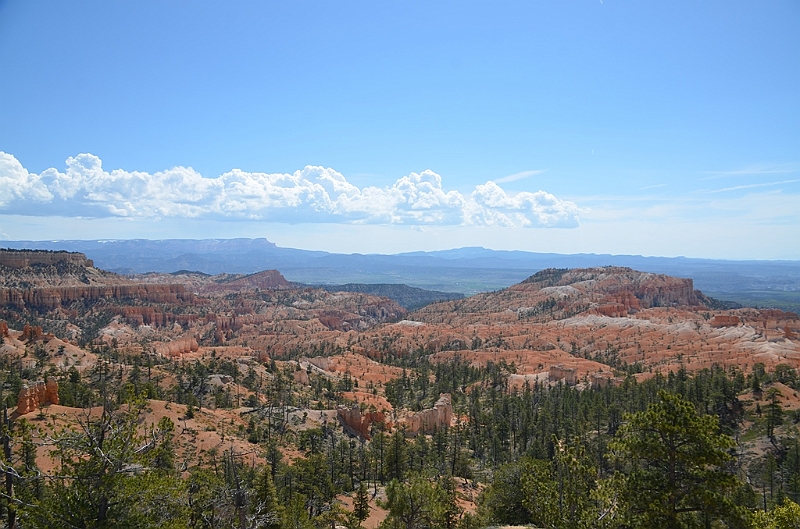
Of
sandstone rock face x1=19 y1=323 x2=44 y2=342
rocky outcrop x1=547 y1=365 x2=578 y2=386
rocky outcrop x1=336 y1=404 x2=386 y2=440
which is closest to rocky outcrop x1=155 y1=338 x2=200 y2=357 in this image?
sandstone rock face x1=19 y1=323 x2=44 y2=342

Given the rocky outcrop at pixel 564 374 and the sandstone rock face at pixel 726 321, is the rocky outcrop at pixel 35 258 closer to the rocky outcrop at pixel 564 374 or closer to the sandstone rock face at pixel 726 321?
the rocky outcrop at pixel 564 374

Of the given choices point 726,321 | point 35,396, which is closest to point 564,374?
point 726,321

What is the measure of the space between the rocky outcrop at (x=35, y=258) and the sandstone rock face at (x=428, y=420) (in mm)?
149130

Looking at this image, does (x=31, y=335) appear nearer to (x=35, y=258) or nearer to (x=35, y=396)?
(x=35, y=396)

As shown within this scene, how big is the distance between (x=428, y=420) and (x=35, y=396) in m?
42.1

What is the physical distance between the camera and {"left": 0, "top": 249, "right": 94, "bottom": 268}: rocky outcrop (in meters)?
154

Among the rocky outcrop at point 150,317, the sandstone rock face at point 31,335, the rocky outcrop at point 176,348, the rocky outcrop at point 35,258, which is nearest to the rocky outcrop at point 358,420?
the rocky outcrop at point 176,348

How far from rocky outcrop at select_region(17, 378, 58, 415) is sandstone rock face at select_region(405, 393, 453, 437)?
122 ft

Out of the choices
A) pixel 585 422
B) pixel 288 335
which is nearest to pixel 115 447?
pixel 585 422

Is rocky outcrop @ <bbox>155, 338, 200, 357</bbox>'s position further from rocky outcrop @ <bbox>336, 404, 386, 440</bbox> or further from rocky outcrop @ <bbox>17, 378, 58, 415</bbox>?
rocky outcrop @ <bbox>17, 378, 58, 415</bbox>

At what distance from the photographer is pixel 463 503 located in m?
39.3

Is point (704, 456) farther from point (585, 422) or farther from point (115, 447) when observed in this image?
point (585, 422)

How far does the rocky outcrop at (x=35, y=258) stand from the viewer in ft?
505

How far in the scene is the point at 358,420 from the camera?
191ft
